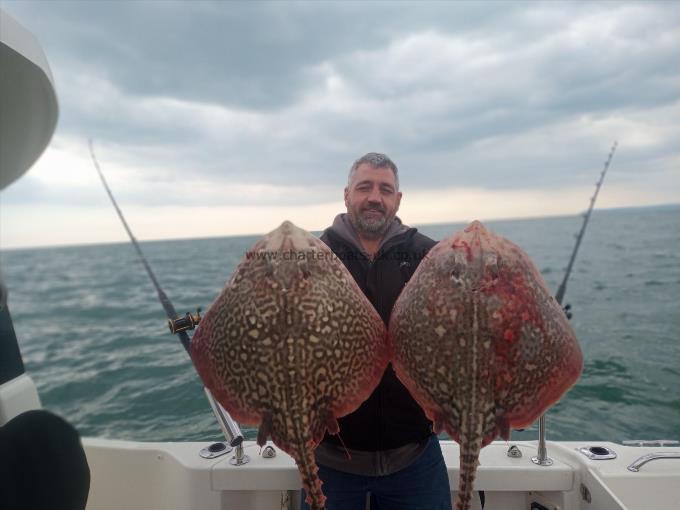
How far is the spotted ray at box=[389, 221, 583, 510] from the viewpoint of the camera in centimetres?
178

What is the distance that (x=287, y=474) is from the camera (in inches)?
130

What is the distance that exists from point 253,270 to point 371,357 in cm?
73

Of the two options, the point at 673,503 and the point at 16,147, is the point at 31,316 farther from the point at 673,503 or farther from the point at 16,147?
the point at 673,503

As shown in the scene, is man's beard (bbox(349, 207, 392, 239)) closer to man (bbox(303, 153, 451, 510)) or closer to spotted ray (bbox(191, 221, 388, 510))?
man (bbox(303, 153, 451, 510))

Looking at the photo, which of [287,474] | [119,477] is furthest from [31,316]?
[287,474]

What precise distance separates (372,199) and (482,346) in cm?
165

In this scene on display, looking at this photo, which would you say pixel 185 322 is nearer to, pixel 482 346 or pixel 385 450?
pixel 385 450

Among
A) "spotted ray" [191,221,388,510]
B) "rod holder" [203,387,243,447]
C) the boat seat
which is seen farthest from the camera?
"rod holder" [203,387,243,447]

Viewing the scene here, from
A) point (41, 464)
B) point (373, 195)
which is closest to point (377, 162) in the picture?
point (373, 195)

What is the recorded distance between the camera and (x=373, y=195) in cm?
314

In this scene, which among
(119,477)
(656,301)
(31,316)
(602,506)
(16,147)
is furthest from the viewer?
(31,316)

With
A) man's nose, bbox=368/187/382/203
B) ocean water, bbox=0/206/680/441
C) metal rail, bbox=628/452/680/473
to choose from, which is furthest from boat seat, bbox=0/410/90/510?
metal rail, bbox=628/452/680/473

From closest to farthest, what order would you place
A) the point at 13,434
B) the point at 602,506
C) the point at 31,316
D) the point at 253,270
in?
the point at 13,434 → the point at 253,270 → the point at 602,506 → the point at 31,316

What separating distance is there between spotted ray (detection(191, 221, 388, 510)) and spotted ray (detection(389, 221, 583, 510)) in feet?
0.90
